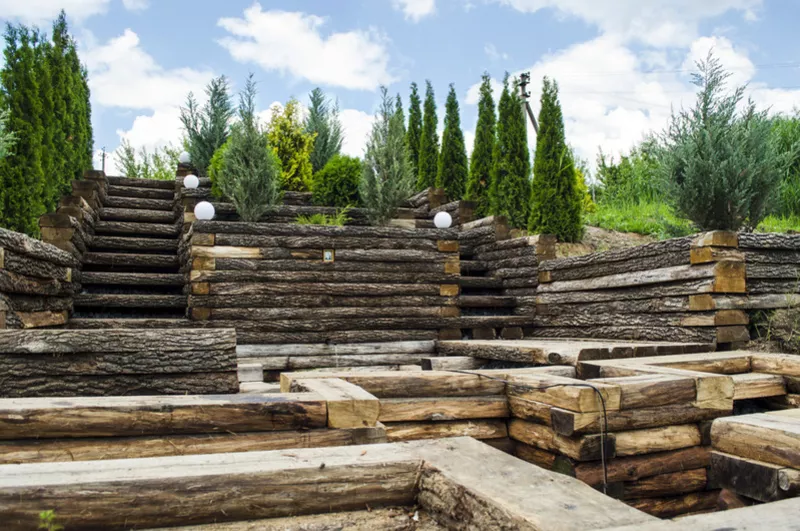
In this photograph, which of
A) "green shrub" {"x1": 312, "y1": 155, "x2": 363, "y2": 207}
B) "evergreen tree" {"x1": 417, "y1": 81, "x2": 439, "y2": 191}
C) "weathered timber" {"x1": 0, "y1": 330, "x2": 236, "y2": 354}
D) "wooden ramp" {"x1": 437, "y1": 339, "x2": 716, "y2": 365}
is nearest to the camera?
"weathered timber" {"x1": 0, "y1": 330, "x2": 236, "y2": 354}

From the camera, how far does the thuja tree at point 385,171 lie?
347 inches

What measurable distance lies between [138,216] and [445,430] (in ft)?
26.0

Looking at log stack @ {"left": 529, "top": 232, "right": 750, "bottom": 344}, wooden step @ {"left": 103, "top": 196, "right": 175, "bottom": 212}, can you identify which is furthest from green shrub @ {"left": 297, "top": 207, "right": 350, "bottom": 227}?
wooden step @ {"left": 103, "top": 196, "right": 175, "bottom": 212}

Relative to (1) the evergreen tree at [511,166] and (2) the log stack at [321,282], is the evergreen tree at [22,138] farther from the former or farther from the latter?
(1) the evergreen tree at [511,166]

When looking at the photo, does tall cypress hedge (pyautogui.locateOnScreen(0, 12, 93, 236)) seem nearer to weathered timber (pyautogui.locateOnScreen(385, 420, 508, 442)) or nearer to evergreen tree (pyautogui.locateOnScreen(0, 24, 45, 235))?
evergreen tree (pyautogui.locateOnScreen(0, 24, 45, 235))

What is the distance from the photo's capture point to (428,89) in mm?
15680

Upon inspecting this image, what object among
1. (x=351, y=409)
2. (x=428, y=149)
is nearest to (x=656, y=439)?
(x=351, y=409)

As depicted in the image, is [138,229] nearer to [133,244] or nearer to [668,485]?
[133,244]

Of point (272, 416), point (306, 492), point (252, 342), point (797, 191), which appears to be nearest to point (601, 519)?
point (306, 492)

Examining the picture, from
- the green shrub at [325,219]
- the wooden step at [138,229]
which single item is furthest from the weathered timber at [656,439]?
the wooden step at [138,229]

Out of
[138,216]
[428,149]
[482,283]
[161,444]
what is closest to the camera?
[161,444]

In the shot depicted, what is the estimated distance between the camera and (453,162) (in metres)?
13.0

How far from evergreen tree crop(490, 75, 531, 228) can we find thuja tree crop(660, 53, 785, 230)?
13.0ft

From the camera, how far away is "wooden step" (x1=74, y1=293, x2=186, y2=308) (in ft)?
24.2
